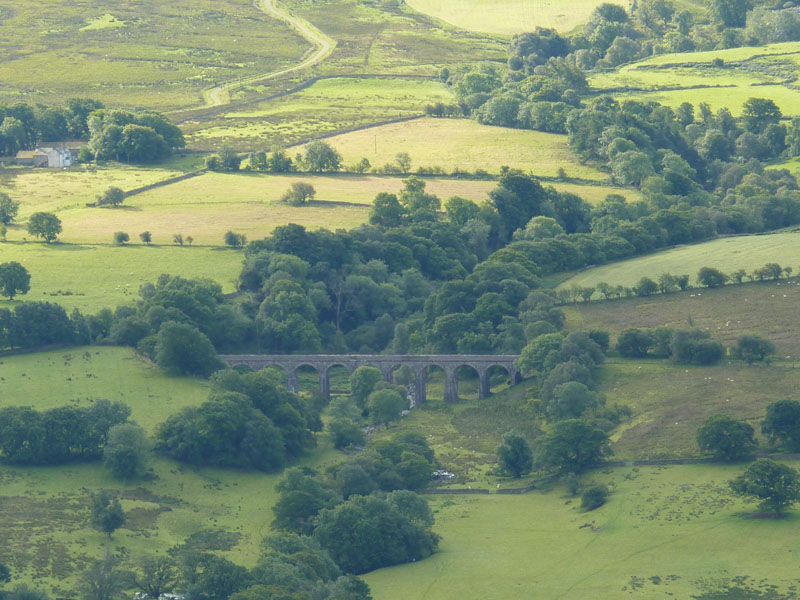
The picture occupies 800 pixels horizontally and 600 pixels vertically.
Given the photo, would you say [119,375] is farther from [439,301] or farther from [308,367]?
[439,301]

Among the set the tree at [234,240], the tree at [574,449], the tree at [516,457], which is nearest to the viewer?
the tree at [574,449]

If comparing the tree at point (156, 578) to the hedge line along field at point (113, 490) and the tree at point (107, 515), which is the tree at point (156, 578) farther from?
the tree at point (107, 515)

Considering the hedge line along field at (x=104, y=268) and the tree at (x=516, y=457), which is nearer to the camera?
the tree at (x=516, y=457)

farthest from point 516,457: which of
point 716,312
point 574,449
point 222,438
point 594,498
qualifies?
point 716,312

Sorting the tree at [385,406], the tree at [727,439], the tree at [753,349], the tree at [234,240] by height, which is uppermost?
the tree at [234,240]

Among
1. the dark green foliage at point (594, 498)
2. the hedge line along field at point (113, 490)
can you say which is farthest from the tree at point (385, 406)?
the dark green foliage at point (594, 498)

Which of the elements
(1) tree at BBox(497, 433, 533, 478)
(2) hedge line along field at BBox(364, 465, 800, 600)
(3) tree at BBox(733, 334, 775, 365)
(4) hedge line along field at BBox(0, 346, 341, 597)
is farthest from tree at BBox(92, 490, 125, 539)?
(3) tree at BBox(733, 334, 775, 365)
